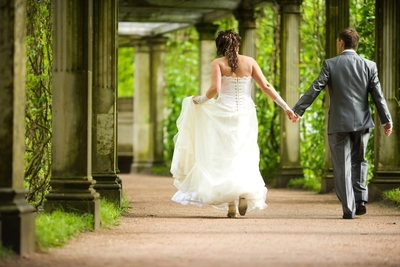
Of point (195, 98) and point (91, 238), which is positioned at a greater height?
point (195, 98)

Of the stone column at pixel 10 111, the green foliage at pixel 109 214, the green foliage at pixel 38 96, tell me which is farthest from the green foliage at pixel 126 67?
the stone column at pixel 10 111

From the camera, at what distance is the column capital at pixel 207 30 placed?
2633 centimetres

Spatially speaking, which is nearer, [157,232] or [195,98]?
[157,232]

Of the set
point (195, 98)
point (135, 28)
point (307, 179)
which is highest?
point (135, 28)

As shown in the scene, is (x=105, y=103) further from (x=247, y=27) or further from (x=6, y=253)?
(x=247, y=27)

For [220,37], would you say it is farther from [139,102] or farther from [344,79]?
[139,102]

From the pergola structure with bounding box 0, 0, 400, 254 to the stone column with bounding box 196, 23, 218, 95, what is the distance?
0.09 feet

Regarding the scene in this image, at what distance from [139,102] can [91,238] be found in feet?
69.3

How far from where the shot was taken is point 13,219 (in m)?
7.09

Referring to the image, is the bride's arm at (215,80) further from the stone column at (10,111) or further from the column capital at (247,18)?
the column capital at (247,18)

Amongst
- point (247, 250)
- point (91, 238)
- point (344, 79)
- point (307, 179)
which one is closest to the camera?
point (247, 250)

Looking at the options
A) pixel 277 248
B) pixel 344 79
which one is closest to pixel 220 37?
pixel 344 79

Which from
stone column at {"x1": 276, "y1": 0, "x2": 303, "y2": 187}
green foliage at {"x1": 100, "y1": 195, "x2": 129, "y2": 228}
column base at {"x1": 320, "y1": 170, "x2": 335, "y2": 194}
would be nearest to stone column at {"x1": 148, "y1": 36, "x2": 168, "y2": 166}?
stone column at {"x1": 276, "y1": 0, "x2": 303, "y2": 187}

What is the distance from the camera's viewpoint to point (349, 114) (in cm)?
1095
